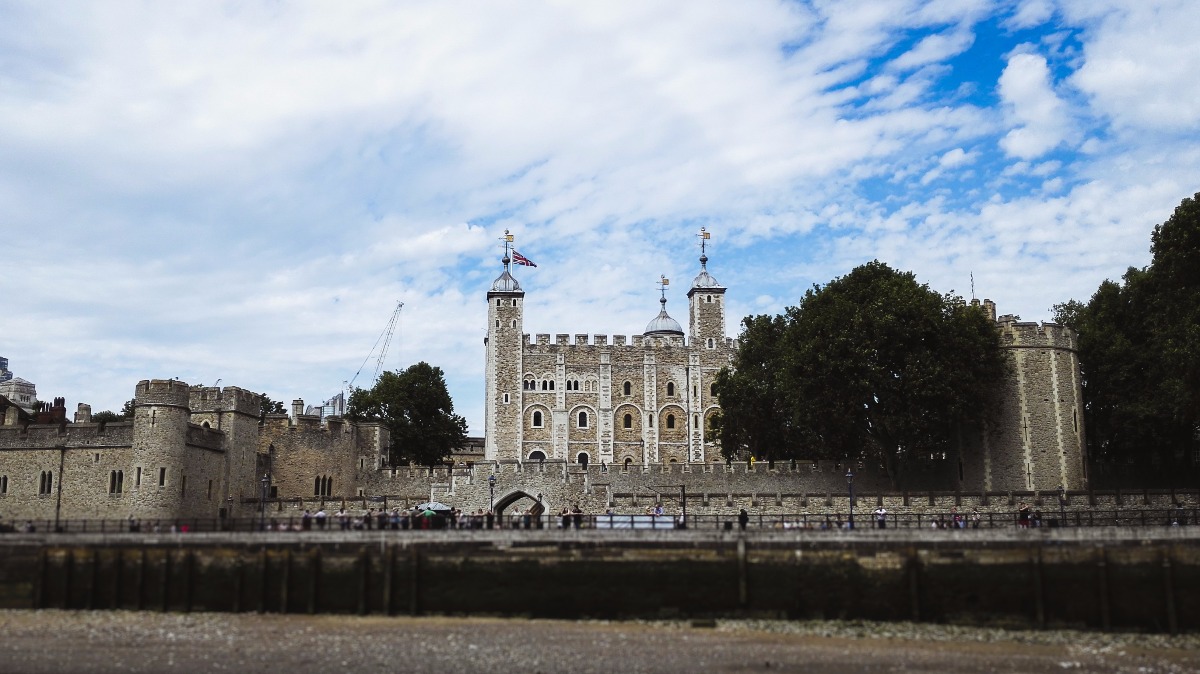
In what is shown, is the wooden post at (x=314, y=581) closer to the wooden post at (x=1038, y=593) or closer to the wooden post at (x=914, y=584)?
the wooden post at (x=914, y=584)

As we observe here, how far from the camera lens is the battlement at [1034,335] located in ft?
159

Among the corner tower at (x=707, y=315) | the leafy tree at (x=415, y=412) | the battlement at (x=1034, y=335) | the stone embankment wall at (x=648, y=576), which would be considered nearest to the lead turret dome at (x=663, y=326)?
the corner tower at (x=707, y=315)

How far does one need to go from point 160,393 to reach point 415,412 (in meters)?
24.5

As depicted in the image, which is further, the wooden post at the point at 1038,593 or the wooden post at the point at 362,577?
the wooden post at the point at 362,577

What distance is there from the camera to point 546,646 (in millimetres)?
27000

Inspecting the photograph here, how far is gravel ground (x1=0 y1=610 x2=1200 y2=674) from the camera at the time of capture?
992 inches

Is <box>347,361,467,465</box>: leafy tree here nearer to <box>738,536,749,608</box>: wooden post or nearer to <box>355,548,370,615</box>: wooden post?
<box>355,548,370,615</box>: wooden post

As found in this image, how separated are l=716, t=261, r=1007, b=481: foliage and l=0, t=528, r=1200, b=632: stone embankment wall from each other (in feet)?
51.1

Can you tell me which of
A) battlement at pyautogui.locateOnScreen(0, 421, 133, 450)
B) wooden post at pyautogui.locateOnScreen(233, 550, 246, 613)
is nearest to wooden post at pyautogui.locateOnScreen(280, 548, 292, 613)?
wooden post at pyautogui.locateOnScreen(233, 550, 246, 613)

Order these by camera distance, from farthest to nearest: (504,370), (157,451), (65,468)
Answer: (504,370) → (65,468) → (157,451)

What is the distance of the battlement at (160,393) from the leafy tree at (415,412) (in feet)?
71.5

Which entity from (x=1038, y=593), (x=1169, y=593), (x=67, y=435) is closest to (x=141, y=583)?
(x=67, y=435)

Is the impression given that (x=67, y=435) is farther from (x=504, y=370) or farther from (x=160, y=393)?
(x=504, y=370)

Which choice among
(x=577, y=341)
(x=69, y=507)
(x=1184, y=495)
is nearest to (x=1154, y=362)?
(x=1184, y=495)
